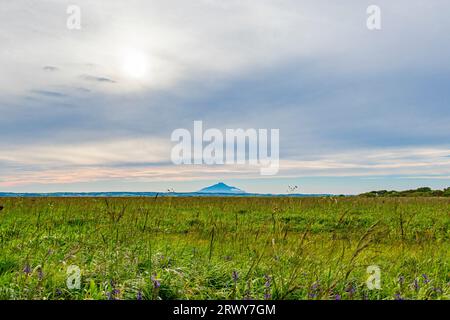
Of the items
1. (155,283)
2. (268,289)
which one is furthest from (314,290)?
(155,283)

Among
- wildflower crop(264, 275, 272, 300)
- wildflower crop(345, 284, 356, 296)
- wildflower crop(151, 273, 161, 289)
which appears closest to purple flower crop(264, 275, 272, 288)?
wildflower crop(264, 275, 272, 300)

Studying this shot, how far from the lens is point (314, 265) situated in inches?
193

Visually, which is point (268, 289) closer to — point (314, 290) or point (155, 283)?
point (314, 290)

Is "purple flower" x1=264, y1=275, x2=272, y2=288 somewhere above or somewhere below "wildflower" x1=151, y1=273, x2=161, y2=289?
below

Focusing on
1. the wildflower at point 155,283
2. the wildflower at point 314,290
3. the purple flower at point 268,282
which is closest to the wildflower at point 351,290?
the wildflower at point 314,290

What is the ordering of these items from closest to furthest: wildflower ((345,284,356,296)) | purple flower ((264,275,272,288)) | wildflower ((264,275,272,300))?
wildflower ((264,275,272,300))
purple flower ((264,275,272,288))
wildflower ((345,284,356,296))

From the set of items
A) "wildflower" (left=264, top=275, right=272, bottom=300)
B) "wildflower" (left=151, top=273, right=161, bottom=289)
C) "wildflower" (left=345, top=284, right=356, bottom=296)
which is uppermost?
"wildflower" (left=151, top=273, right=161, bottom=289)

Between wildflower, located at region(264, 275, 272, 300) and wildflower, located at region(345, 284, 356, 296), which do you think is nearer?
wildflower, located at region(264, 275, 272, 300)

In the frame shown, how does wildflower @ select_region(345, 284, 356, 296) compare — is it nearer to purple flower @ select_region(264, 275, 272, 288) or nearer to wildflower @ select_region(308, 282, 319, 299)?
wildflower @ select_region(308, 282, 319, 299)
